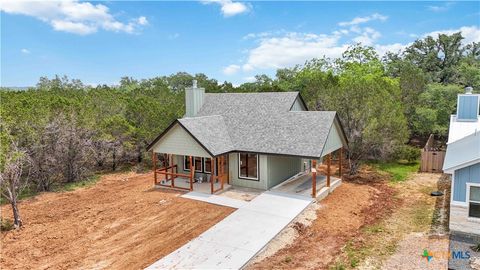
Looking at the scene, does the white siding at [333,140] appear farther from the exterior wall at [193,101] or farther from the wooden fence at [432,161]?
the exterior wall at [193,101]

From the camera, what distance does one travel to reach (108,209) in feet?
49.4

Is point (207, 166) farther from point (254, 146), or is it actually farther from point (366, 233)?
point (366, 233)

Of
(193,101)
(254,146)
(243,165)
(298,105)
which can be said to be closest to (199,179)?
(243,165)

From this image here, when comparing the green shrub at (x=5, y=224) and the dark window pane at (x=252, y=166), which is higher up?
the dark window pane at (x=252, y=166)

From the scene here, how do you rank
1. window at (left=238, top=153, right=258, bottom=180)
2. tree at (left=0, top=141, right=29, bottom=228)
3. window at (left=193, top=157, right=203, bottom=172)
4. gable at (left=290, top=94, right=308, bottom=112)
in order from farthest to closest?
gable at (left=290, top=94, right=308, bottom=112) < window at (left=193, top=157, right=203, bottom=172) < window at (left=238, top=153, right=258, bottom=180) < tree at (left=0, top=141, right=29, bottom=228)

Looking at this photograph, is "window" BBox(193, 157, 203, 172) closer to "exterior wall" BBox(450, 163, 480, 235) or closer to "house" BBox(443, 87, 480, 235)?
"house" BBox(443, 87, 480, 235)

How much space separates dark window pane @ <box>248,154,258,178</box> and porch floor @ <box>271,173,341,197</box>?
1306 millimetres

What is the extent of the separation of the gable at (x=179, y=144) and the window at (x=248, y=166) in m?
2.35

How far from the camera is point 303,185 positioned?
57.8ft

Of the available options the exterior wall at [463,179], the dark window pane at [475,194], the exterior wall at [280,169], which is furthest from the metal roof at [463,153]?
the exterior wall at [280,169]

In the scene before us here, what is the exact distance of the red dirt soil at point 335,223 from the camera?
10102 millimetres

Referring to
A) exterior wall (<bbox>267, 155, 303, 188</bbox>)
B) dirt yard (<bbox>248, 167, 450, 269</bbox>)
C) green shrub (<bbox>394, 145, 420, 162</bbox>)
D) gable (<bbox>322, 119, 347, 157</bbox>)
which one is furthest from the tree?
green shrub (<bbox>394, 145, 420, 162</bbox>)

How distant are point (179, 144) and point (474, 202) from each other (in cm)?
1293

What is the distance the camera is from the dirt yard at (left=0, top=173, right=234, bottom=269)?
10.5 m
